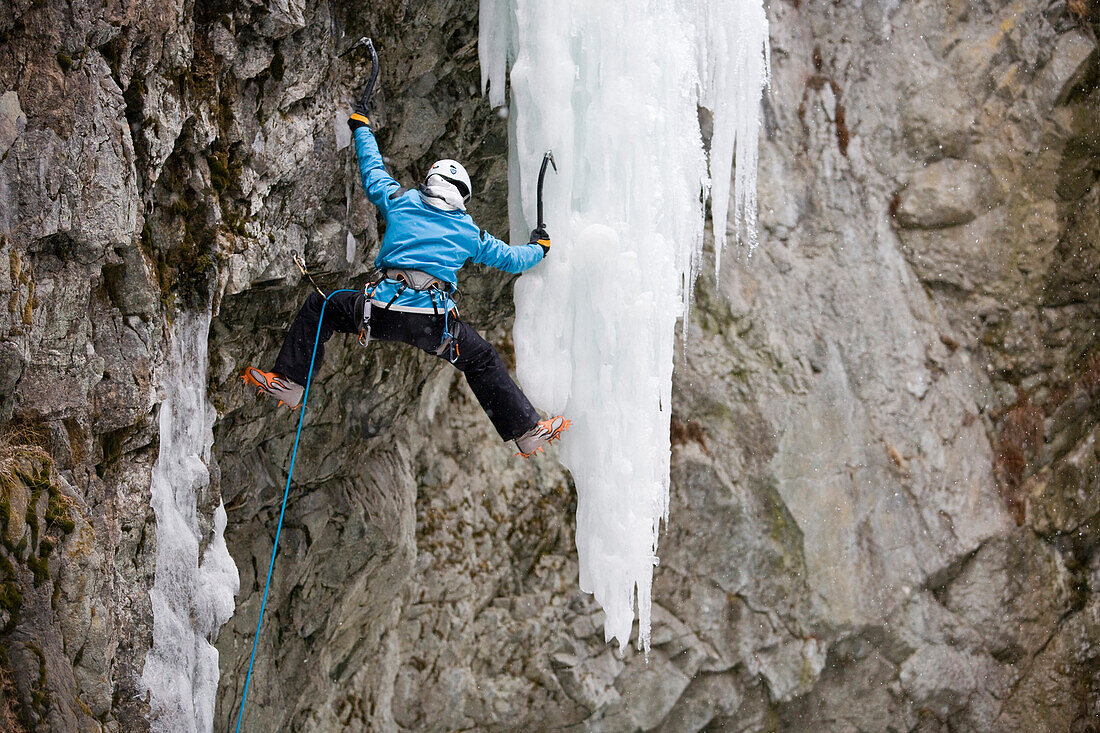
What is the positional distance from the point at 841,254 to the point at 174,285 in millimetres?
6705

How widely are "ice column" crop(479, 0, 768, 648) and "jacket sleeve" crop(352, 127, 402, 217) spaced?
874 millimetres

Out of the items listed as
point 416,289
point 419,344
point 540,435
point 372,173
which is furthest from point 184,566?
point 372,173

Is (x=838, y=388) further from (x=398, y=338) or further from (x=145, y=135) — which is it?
(x=145, y=135)

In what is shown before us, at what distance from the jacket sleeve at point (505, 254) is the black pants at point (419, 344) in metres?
0.38

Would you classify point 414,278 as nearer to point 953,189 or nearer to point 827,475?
point 827,475

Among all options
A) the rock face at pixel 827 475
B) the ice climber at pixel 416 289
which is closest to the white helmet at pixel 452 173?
the ice climber at pixel 416 289

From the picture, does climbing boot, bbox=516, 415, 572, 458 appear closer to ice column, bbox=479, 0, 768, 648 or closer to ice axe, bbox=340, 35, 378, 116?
ice column, bbox=479, 0, 768, 648

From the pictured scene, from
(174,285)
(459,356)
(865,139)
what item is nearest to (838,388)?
(865,139)

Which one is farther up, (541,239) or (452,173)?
(452,173)

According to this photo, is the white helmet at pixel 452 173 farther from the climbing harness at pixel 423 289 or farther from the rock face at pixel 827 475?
the rock face at pixel 827 475

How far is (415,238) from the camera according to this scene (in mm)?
4891

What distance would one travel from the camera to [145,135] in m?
4.09

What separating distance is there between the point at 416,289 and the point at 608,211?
128 cm

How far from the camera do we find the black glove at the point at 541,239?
211 inches
